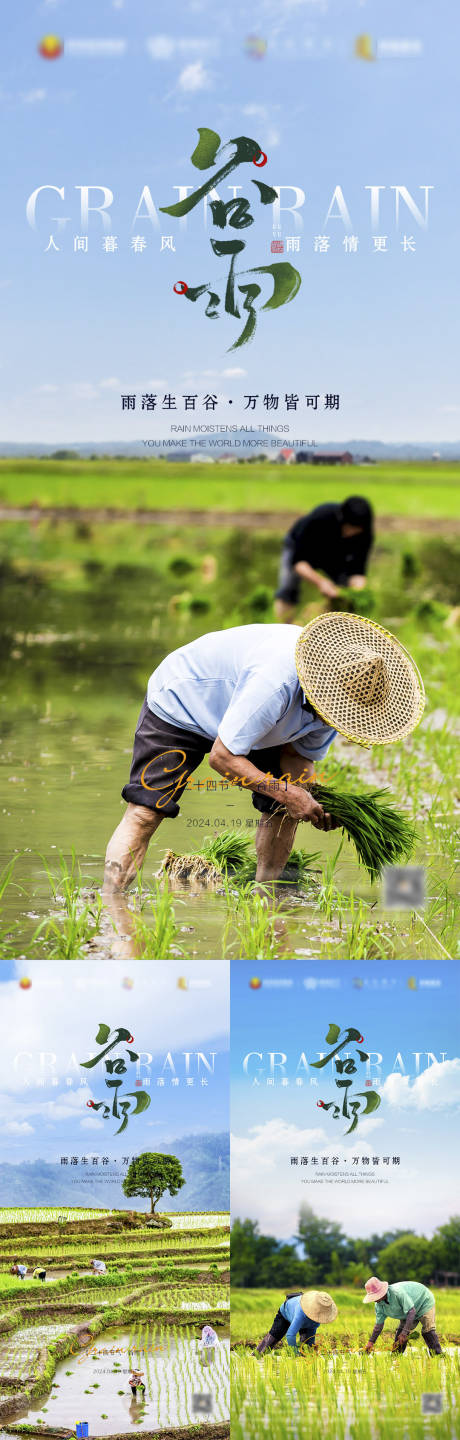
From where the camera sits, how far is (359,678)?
3885mm

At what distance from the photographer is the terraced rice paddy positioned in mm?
3459

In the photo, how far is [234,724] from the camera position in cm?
389

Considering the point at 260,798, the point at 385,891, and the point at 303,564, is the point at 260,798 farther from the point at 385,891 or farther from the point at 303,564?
the point at 303,564

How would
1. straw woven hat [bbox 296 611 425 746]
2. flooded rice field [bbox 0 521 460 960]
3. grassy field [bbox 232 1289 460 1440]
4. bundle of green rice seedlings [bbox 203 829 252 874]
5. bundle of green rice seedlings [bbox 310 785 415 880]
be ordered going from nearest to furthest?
grassy field [bbox 232 1289 460 1440]
straw woven hat [bbox 296 611 425 746]
flooded rice field [bbox 0 521 460 960]
bundle of green rice seedlings [bbox 310 785 415 880]
bundle of green rice seedlings [bbox 203 829 252 874]

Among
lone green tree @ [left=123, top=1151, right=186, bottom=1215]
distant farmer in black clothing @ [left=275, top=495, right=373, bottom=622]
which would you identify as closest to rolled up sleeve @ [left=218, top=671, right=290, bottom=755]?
lone green tree @ [left=123, top=1151, right=186, bottom=1215]

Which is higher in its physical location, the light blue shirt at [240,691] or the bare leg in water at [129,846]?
the light blue shirt at [240,691]

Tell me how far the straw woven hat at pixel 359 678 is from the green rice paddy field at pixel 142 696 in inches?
20.8

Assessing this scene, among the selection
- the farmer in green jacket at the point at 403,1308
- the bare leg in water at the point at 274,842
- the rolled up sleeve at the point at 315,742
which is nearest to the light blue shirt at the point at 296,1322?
the farmer in green jacket at the point at 403,1308

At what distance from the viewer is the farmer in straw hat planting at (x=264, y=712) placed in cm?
388

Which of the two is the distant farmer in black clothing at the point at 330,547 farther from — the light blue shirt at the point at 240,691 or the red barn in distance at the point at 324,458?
the light blue shirt at the point at 240,691

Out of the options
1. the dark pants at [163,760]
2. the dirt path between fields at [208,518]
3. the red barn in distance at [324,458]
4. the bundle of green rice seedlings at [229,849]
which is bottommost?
the bundle of green rice seedlings at [229,849]

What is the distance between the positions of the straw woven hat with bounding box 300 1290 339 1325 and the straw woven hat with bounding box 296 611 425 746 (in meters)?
1.49

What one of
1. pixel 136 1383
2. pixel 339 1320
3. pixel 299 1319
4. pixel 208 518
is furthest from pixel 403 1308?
pixel 208 518

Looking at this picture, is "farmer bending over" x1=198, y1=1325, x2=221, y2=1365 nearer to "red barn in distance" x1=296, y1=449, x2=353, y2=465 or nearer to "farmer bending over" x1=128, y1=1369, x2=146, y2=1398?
"farmer bending over" x1=128, y1=1369, x2=146, y2=1398
